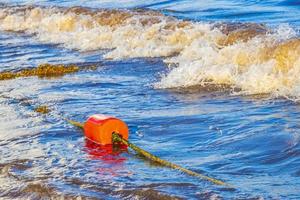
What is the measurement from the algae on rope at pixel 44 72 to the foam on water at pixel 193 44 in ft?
5.53

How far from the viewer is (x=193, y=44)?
14797mm

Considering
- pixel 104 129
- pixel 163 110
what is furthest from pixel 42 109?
pixel 104 129

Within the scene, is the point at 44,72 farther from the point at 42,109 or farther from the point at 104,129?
the point at 104,129

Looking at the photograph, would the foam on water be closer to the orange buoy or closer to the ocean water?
the ocean water

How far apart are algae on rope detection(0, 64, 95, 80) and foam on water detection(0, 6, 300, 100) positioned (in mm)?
1685

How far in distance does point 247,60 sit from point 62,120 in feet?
14.3

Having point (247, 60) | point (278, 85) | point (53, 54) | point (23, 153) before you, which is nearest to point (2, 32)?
point (53, 54)

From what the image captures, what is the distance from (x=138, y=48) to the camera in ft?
52.9

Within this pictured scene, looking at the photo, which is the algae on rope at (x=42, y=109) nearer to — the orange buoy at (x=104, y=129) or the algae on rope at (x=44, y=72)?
the orange buoy at (x=104, y=129)

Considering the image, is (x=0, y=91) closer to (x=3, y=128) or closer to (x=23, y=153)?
(x=3, y=128)

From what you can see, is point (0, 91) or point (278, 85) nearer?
point (278, 85)

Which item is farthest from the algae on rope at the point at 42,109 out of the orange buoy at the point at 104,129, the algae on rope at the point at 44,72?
the algae on rope at the point at 44,72

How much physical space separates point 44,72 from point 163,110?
478 cm

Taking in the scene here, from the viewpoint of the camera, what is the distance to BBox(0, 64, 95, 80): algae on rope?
13.6 meters
